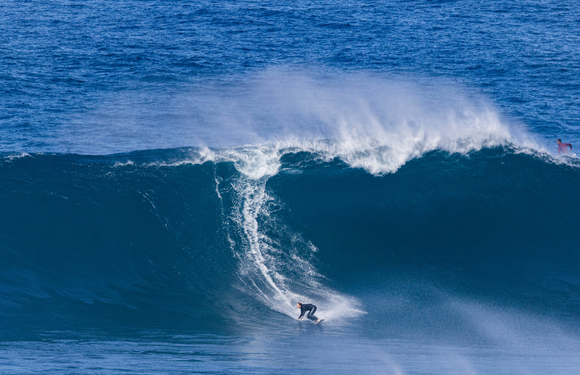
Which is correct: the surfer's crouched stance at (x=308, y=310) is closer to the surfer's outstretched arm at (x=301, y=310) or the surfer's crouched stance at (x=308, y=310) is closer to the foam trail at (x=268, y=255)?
the surfer's outstretched arm at (x=301, y=310)

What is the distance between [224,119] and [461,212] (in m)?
12.8

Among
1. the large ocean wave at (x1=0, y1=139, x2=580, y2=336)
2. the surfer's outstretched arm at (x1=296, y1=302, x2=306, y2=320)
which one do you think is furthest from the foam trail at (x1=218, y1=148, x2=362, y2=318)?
the surfer's outstretched arm at (x1=296, y1=302, x2=306, y2=320)

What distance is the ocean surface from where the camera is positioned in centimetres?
1367

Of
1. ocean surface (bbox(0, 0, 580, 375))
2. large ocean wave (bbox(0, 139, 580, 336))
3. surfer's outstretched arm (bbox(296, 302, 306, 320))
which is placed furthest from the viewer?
large ocean wave (bbox(0, 139, 580, 336))

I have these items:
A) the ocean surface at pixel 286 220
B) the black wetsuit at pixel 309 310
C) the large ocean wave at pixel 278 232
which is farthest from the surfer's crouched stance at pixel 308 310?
the large ocean wave at pixel 278 232

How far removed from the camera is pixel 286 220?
18.4m

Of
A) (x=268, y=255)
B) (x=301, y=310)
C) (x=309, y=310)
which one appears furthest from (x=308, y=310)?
(x=268, y=255)

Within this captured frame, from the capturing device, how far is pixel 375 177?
65.0 feet

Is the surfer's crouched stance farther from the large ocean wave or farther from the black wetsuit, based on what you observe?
the large ocean wave

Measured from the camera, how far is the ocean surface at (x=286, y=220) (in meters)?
13.7

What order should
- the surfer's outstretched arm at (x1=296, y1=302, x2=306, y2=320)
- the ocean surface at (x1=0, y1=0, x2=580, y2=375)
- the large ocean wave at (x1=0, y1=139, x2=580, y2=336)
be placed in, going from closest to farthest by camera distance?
the ocean surface at (x1=0, y1=0, x2=580, y2=375), the surfer's outstretched arm at (x1=296, y1=302, x2=306, y2=320), the large ocean wave at (x1=0, y1=139, x2=580, y2=336)

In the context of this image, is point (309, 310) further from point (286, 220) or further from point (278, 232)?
point (286, 220)

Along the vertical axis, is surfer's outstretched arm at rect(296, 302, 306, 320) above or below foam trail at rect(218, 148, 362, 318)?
below

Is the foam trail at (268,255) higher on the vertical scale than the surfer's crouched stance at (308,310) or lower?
higher
